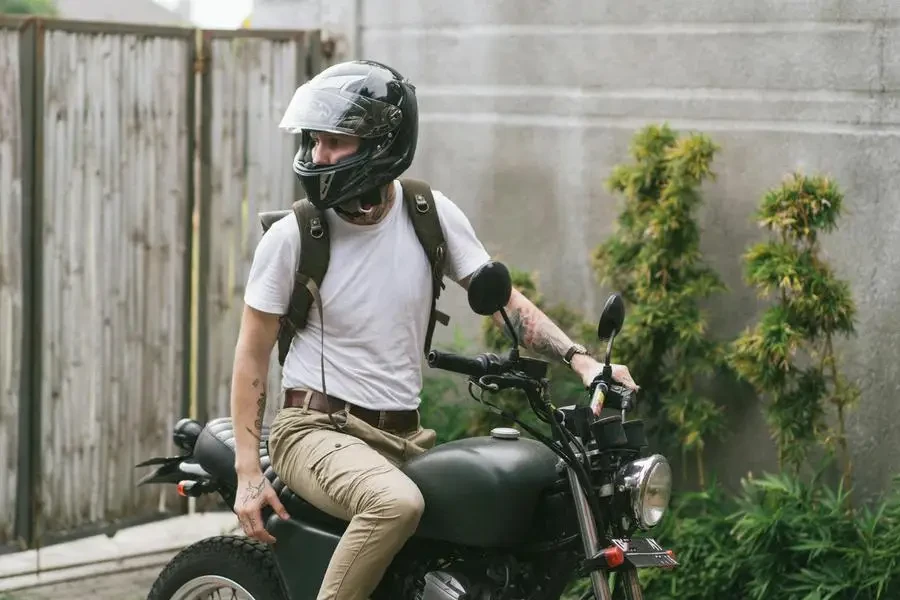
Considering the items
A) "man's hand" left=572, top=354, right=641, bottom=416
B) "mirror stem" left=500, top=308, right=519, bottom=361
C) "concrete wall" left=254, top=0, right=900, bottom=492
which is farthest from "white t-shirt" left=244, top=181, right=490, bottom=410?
"concrete wall" left=254, top=0, right=900, bottom=492

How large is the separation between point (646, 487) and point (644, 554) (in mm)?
169

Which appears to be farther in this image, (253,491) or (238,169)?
(238,169)

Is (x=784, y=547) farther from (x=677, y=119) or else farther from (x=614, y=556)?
(x=614, y=556)

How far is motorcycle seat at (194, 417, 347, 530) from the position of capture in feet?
14.6

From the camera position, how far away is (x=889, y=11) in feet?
20.1

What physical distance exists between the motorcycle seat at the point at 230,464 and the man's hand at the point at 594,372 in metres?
0.79

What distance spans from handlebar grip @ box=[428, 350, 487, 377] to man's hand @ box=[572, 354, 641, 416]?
31cm

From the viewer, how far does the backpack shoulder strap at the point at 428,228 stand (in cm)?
458

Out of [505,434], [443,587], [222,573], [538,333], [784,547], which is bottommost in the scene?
[784,547]

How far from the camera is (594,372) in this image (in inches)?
169

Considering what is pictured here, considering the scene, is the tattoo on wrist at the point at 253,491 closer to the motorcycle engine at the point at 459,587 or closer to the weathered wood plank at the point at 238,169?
the motorcycle engine at the point at 459,587

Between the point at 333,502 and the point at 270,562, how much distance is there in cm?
50

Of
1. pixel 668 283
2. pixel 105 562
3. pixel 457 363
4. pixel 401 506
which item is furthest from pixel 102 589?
pixel 457 363

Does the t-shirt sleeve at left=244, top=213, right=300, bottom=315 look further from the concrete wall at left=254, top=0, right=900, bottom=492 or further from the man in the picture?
the concrete wall at left=254, top=0, right=900, bottom=492
